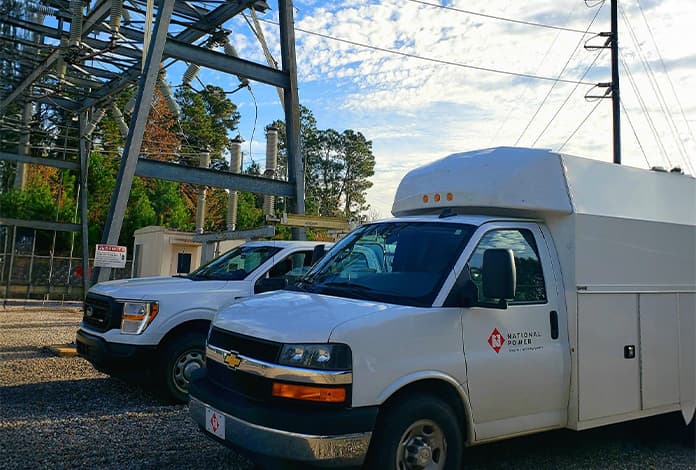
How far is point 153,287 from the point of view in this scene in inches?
275

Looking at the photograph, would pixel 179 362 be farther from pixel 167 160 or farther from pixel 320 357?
pixel 167 160

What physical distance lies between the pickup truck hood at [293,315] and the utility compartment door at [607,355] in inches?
72.9

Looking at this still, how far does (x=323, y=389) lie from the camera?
3605mm

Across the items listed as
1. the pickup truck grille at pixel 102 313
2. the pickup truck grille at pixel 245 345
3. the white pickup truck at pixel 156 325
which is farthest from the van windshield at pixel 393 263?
the pickup truck grille at pixel 102 313

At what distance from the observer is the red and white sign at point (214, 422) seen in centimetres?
393

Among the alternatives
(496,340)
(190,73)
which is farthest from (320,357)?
(190,73)

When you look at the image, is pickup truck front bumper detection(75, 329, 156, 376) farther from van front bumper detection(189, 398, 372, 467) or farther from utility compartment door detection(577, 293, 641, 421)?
utility compartment door detection(577, 293, 641, 421)

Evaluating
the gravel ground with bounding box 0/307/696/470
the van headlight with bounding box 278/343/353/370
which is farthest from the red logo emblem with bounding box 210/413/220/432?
the gravel ground with bounding box 0/307/696/470

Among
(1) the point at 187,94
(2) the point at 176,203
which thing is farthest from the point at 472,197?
(1) the point at 187,94

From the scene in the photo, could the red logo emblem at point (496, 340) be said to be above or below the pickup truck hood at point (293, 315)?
below

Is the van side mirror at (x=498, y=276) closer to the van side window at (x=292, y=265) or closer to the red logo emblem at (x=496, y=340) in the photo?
the red logo emblem at (x=496, y=340)

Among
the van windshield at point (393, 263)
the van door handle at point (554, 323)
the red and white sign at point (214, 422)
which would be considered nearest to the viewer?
the red and white sign at point (214, 422)

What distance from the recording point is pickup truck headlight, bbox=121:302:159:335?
258 inches

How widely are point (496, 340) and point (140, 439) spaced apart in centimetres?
328
